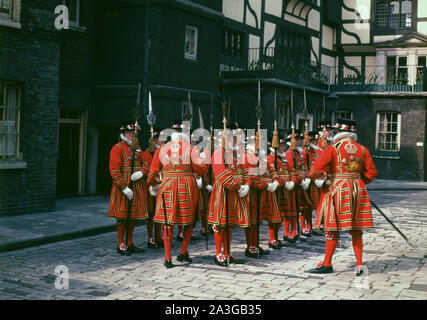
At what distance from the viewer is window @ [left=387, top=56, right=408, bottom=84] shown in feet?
88.9

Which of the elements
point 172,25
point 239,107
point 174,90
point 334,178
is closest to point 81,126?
point 174,90

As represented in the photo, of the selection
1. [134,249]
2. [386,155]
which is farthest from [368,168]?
[386,155]

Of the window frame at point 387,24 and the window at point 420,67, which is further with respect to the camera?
the window frame at point 387,24

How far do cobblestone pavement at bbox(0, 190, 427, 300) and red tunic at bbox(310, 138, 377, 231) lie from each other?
765 millimetres

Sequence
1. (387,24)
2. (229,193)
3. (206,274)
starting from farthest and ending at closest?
1. (387,24)
2. (229,193)
3. (206,274)

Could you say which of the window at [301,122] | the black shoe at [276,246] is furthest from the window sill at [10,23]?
the window at [301,122]

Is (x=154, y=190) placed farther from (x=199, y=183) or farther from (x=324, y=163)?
(x=324, y=163)

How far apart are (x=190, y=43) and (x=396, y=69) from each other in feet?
51.9

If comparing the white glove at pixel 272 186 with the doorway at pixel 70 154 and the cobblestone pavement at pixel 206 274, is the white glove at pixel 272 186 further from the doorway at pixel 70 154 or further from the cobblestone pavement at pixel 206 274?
the doorway at pixel 70 154

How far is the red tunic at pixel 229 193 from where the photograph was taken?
7559mm

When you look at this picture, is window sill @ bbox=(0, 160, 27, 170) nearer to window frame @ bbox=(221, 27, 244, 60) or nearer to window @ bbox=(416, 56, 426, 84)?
window frame @ bbox=(221, 27, 244, 60)

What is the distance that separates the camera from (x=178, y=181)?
25.1ft

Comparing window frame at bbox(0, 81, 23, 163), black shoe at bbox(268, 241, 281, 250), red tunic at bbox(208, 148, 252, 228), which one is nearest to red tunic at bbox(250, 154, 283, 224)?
black shoe at bbox(268, 241, 281, 250)

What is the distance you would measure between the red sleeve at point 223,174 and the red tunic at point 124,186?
5.34 feet
